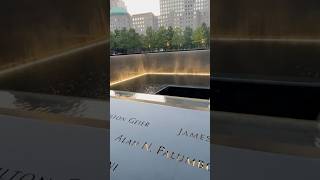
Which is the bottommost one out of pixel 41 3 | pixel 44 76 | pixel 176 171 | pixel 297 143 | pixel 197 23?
pixel 176 171

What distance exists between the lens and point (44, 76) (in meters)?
2.32

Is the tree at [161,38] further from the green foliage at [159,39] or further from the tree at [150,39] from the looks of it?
the tree at [150,39]

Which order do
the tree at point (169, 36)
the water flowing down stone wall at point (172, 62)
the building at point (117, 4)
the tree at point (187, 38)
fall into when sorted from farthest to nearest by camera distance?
the tree at point (169, 36) → the tree at point (187, 38) → the water flowing down stone wall at point (172, 62) → the building at point (117, 4)

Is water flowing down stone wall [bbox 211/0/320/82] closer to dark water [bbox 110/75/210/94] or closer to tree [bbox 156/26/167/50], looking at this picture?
dark water [bbox 110/75/210/94]

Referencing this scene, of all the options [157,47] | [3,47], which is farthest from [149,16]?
[3,47]

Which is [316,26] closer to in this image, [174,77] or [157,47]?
[174,77]

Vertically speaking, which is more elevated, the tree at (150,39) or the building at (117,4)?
the building at (117,4)

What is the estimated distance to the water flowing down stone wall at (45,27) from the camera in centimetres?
210

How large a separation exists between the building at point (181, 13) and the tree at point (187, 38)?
1.21 feet

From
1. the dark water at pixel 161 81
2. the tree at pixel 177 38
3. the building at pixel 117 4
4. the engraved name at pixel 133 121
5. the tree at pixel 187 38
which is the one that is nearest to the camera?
the engraved name at pixel 133 121

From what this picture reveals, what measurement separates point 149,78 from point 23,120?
8.49m

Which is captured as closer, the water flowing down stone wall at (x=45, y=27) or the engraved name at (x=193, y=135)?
the water flowing down stone wall at (x=45, y=27)

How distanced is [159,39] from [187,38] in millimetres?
1382

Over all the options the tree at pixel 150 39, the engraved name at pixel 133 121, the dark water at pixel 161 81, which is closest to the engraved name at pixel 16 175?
the engraved name at pixel 133 121
